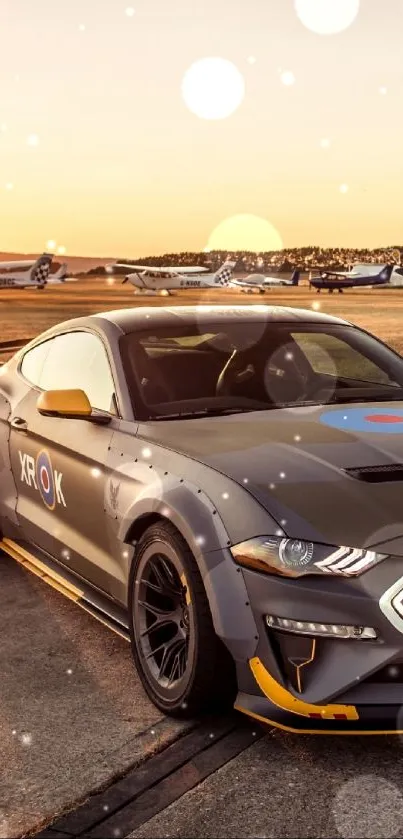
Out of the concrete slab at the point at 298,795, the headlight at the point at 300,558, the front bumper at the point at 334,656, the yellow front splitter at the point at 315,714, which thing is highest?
the headlight at the point at 300,558

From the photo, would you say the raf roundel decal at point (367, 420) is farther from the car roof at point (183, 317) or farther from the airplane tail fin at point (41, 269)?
the airplane tail fin at point (41, 269)

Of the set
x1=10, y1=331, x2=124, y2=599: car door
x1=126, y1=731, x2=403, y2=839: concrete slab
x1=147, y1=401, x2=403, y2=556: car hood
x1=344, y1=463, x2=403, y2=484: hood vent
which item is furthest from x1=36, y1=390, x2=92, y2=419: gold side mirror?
x1=126, y1=731, x2=403, y2=839: concrete slab

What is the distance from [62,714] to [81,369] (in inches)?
73.5

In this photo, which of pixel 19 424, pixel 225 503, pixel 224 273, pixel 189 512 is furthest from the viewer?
pixel 224 273

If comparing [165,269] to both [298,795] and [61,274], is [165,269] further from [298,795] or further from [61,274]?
[298,795]

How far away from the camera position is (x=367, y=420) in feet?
14.5

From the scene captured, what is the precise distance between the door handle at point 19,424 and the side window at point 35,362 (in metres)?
0.23

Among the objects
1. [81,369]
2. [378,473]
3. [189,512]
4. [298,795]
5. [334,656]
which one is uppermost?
[81,369]

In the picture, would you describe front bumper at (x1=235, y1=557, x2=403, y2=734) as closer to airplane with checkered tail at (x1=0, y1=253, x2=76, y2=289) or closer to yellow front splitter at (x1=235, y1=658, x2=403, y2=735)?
yellow front splitter at (x1=235, y1=658, x2=403, y2=735)

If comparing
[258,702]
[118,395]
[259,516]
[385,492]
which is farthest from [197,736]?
[118,395]

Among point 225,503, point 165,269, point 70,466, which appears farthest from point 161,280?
point 225,503

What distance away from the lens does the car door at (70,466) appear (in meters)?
4.49

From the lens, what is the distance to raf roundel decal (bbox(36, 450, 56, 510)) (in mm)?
5043

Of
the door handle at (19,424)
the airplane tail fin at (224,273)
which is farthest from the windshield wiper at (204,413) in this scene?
the airplane tail fin at (224,273)
